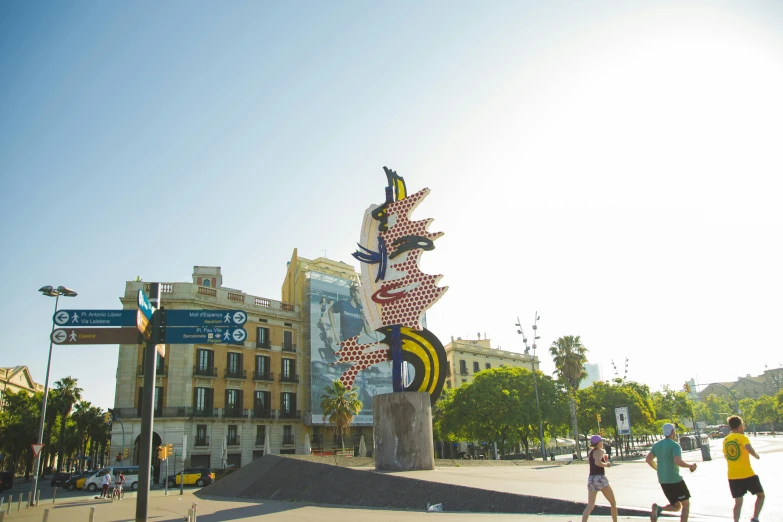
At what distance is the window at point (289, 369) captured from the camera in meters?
47.6

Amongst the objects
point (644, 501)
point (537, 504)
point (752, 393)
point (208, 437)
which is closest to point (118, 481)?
point (208, 437)

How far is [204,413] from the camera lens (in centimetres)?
4125

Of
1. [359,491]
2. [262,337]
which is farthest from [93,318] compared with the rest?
[262,337]

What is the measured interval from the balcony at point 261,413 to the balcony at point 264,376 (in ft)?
8.14

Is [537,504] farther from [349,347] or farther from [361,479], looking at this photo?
[349,347]

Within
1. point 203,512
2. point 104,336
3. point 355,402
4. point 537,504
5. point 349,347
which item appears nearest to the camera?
point 104,336

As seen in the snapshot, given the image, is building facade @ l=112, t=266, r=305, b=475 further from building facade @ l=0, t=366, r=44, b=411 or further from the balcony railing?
building facade @ l=0, t=366, r=44, b=411

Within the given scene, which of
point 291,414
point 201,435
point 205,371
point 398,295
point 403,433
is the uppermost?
point 205,371

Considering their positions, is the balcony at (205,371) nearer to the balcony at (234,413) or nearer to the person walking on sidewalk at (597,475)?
the balcony at (234,413)

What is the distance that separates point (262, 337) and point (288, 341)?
2740 mm

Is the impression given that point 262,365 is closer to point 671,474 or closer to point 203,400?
point 203,400

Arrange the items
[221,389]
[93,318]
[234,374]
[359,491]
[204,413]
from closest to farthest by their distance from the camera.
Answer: [93,318] < [359,491] < [204,413] < [221,389] < [234,374]

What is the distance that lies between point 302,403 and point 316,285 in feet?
36.0

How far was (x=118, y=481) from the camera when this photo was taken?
26438mm
